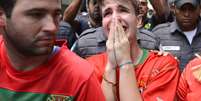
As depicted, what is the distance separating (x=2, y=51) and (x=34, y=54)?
0.30 m

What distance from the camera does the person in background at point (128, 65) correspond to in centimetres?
280

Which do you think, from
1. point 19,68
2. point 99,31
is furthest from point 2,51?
point 99,31

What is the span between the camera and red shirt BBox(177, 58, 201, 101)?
9.66ft

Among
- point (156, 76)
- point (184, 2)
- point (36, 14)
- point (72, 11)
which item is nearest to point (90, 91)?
point (36, 14)

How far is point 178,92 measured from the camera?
3059 millimetres

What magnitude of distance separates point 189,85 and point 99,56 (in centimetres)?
62

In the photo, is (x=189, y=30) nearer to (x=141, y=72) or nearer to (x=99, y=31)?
(x=99, y=31)

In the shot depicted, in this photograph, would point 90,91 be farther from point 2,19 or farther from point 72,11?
point 72,11

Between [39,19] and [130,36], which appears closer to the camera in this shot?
[39,19]

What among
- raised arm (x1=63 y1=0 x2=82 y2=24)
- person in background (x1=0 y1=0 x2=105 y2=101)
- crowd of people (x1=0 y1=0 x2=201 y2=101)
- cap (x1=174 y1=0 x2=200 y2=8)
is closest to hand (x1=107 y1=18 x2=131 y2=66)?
crowd of people (x1=0 y1=0 x2=201 y2=101)

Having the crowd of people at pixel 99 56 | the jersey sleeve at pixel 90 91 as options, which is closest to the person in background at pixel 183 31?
the crowd of people at pixel 99 56

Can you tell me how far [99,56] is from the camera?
3.13 meters

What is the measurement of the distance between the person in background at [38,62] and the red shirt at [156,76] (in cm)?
71

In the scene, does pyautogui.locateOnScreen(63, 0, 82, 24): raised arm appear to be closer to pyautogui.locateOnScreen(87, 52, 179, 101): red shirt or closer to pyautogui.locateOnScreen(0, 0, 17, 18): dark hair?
pyautogui.locateOnScreen(87, 52, 179, 101): red shirt
